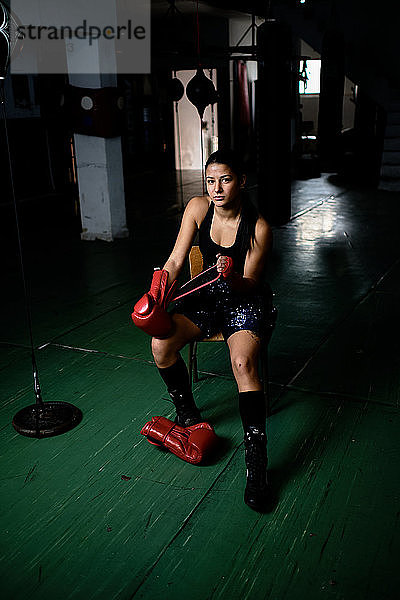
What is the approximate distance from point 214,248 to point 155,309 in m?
0.44

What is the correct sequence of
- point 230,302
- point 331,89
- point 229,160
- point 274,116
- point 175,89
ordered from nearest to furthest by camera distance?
point 229,160 < point 230,302 < point 274,116 < point 331,89 < point 175,89

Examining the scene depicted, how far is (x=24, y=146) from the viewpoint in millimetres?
9438

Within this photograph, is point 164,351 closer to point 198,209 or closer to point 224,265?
point 224,265

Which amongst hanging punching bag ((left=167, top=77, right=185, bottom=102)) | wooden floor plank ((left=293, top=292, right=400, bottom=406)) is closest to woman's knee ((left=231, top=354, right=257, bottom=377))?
wooden floor plank ((left=293, top=292, right=400, bottom=406))

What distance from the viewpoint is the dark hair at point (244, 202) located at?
7.12ft

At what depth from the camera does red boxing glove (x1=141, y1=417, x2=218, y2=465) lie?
7.32 ft

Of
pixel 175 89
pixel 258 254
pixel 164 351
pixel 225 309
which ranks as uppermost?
pixel 175 89

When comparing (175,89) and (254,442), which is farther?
(175,89)

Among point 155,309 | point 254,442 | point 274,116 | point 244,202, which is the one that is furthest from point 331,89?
point 254,442

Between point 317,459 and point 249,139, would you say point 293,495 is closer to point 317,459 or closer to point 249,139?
point 317,459

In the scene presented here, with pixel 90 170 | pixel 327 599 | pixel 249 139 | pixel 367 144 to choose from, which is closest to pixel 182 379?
pixel 327 599

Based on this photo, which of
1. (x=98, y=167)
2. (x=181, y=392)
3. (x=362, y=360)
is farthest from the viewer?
(x=98, y=167)

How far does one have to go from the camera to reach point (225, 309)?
2.27m

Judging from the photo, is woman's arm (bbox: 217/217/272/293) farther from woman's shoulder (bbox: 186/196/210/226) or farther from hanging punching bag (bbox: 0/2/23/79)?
hanging punching bag (bbox: 0/2/23/79)
